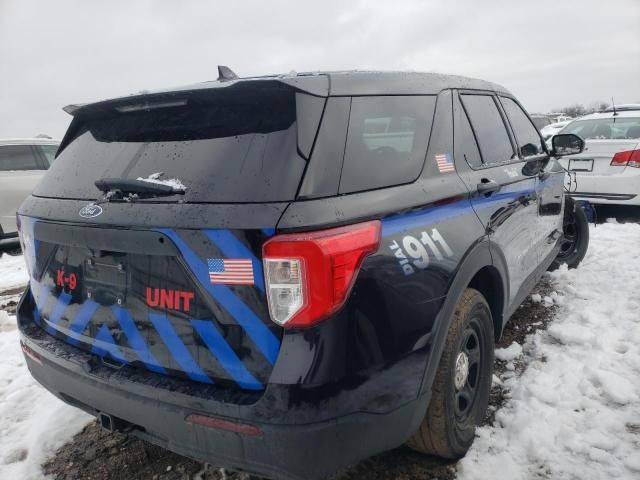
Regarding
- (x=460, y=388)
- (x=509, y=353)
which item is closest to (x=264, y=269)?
(x=460, y=388)

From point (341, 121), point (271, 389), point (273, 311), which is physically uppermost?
point (341, 121)

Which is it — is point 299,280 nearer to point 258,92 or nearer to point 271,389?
point 271,389

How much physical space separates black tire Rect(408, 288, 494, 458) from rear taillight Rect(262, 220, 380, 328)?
0.76 m

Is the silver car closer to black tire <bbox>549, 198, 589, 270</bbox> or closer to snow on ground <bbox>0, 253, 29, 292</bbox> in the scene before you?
snow on ground <bbox>0, 253, 29, 292</bbox>

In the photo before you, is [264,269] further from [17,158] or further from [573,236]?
[17,158]

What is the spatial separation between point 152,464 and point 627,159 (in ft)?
21.5

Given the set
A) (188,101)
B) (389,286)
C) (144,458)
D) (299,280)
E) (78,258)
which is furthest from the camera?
(144,458)

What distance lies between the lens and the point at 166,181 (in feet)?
5.56

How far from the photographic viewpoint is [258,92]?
65.6 inches

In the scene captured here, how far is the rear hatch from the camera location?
1.52m

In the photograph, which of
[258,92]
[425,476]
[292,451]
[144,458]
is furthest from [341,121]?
[144,458]

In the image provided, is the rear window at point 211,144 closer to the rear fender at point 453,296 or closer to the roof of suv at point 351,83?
the roof of suv at point 351,83

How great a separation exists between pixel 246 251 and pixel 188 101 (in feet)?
2.25

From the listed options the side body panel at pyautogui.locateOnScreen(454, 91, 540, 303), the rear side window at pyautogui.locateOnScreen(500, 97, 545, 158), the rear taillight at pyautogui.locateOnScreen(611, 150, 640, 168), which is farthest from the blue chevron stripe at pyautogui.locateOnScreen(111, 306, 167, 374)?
the rear taillight at pyautogui.locateOnScreen(611, 150, 640, 168)
